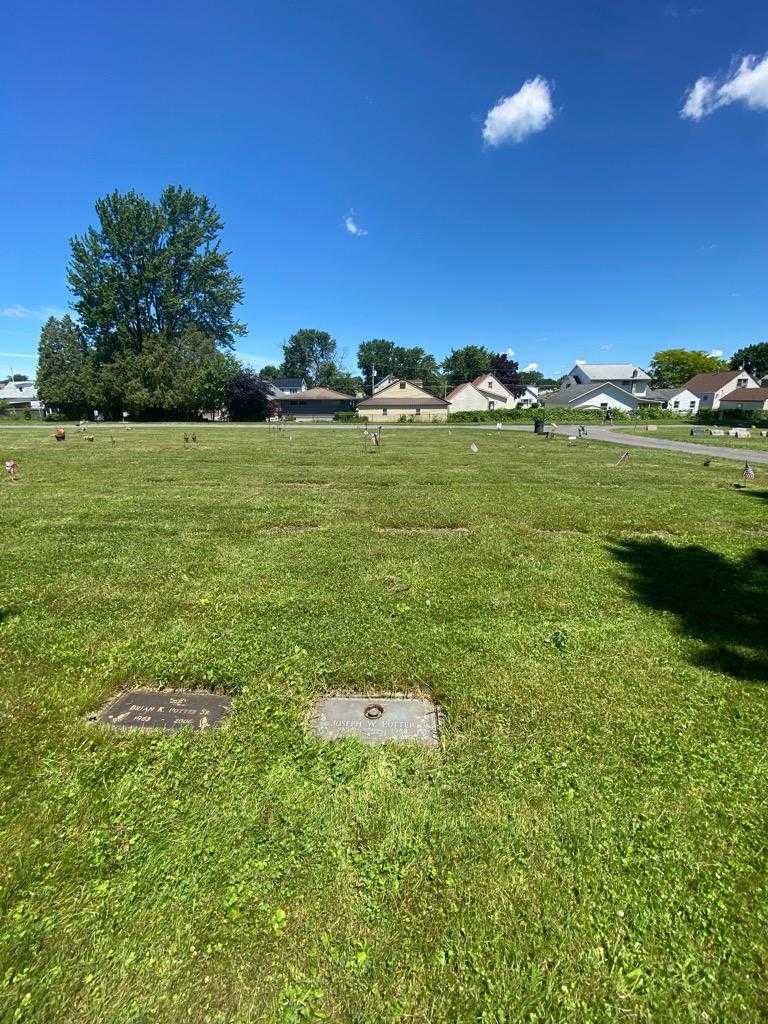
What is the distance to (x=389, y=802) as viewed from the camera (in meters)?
2.32

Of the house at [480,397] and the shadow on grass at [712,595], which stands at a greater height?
the house at [480,397]

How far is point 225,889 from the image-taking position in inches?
74.4

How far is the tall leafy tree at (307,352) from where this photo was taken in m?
114

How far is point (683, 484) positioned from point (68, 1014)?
44.0 ft

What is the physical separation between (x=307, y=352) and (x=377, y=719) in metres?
120

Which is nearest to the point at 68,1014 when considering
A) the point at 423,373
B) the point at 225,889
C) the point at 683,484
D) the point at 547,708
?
the point at 225,889

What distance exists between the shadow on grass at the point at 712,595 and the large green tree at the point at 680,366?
351ft

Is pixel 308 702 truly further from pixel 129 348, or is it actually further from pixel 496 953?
pixel 129 348

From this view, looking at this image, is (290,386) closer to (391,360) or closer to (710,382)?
(391,360)

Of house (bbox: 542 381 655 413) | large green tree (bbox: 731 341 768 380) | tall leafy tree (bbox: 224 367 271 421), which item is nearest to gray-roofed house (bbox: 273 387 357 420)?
tall leafy tree (bbox: 224 367 271 421)

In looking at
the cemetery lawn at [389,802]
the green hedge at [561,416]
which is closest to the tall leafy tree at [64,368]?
the green hedge at [561,416]

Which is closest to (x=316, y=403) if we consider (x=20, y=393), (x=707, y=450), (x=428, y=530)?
(x=707, y=450)

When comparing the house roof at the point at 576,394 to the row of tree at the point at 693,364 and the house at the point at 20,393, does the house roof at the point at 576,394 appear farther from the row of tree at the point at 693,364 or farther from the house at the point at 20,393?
the house at the point at 20,393

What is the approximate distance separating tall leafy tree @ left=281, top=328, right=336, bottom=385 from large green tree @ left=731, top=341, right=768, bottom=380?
9065 cm
